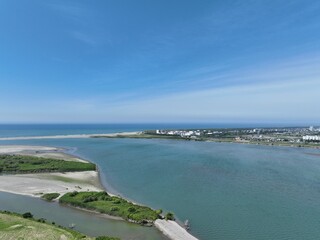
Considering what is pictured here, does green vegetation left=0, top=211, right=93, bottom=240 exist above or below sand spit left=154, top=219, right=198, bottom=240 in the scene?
above

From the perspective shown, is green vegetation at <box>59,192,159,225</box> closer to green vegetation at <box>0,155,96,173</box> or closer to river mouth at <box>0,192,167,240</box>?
river mouth at <box>0,192,167,240</box>

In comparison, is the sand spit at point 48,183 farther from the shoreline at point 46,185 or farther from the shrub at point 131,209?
the shrub at point 131,209

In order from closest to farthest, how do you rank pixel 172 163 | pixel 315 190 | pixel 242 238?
pixel 242 238
pixel 315 190
pixel 172 163

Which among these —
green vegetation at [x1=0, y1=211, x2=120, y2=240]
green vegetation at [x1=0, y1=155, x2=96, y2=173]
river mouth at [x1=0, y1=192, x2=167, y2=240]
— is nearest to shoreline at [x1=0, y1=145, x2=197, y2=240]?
river mouth at [x1=0, y1=192, x2=167, y2=240]

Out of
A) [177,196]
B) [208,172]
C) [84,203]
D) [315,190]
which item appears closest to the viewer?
[84,203]

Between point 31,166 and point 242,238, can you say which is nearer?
point 242,238

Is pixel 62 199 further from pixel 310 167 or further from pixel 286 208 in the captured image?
pixel 310 167

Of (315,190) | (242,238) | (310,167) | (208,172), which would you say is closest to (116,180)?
(208,172)
